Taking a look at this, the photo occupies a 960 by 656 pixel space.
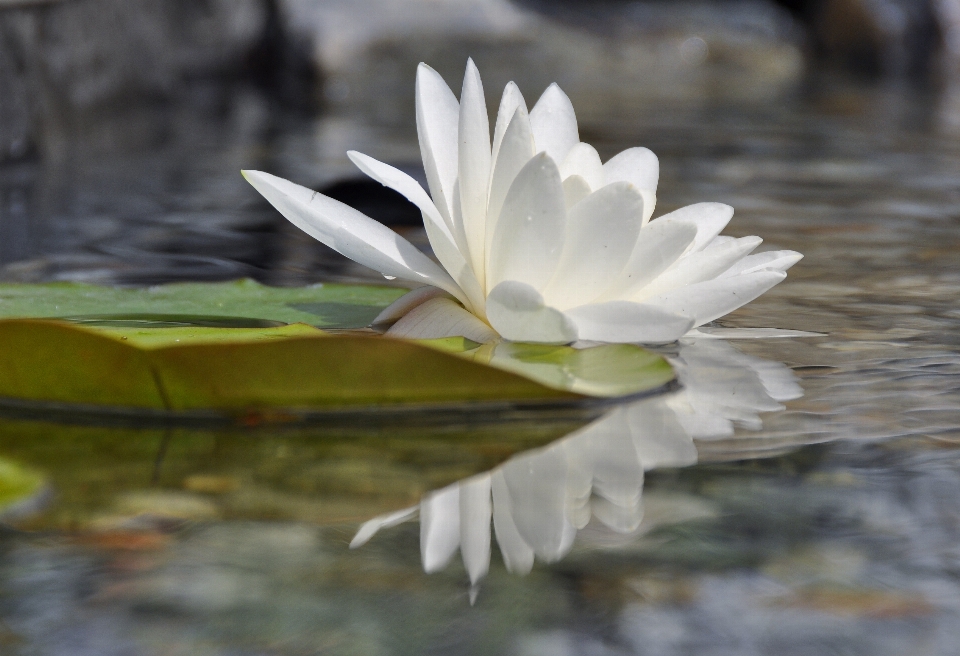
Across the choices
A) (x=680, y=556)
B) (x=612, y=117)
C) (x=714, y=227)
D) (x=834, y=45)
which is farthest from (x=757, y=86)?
(x=680, y=556)

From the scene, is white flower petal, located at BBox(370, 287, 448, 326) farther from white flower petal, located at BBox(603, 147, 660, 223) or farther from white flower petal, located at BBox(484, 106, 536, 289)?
white flower petal, located at BBox(603, 147, 660, 223)

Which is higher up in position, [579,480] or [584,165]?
[584,165]

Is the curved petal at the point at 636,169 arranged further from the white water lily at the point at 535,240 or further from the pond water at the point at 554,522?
the pond water at the point at 554,522

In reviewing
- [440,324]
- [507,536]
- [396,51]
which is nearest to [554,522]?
[507,536]

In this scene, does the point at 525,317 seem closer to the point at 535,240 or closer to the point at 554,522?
the point at 535,240

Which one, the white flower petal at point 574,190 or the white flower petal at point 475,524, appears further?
the white flower petal at point 574,190

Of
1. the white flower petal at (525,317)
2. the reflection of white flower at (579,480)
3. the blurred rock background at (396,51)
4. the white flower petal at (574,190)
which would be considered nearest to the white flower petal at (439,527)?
the reflection of white flower at (579,480)

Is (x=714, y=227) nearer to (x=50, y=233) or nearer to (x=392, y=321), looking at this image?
(x=392, y=321)
